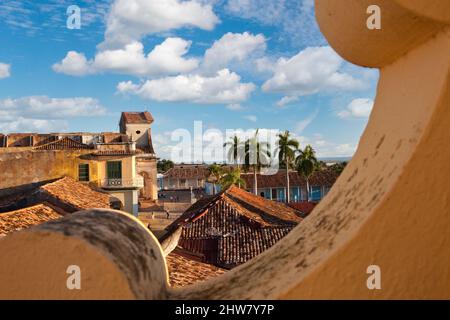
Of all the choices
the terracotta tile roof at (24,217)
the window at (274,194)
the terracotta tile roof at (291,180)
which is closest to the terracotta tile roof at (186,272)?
the terracotta tile roof at (24,217)

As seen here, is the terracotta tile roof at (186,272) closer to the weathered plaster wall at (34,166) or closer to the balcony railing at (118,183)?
the weathered plaster wall at (34,166)

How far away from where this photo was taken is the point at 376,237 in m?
1.17

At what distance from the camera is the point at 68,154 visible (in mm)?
19766

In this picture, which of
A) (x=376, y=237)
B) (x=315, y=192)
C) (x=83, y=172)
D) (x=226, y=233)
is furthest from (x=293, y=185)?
(x=376, y=237)

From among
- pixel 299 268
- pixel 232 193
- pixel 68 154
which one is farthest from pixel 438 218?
pixel 68 154

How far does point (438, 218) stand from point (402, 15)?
0.55 metres

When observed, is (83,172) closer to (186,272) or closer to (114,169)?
(114,169)

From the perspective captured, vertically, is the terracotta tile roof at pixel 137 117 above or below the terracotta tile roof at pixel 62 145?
above

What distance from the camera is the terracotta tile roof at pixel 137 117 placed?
144ft

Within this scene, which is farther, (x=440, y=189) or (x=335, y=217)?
(x=335, y=217)

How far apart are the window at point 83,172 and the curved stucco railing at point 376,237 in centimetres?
2035

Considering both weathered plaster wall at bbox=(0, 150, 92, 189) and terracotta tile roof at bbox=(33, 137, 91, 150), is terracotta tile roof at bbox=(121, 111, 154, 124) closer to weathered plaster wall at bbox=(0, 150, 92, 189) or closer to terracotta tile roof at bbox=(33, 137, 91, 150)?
terracotta tile roof at bbox=(33, 137, 91, 150)

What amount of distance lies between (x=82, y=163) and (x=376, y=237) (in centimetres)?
2089
